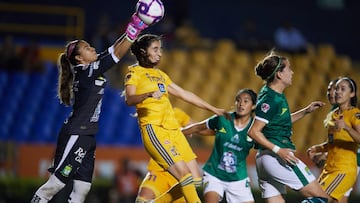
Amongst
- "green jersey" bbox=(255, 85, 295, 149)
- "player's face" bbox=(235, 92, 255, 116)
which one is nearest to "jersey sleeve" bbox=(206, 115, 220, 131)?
"player's face" bbox=(235, 92, 255, 116)

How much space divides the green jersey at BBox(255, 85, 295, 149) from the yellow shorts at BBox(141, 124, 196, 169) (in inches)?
33.2

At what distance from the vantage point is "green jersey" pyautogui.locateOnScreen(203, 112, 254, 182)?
1006cm

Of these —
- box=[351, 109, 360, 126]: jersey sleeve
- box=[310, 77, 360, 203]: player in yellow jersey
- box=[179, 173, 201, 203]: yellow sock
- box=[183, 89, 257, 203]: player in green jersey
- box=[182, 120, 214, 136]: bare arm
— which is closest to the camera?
box=[179, 173, 201, 203]: yellow sock

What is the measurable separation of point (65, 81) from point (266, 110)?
85.6 inches

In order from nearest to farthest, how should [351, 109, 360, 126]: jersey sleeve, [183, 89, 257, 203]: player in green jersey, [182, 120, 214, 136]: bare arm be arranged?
[351, 109, 360, 126]: jersey sleeve → [183, 89, 257, 203]: player in green jersey → [182, 120, 214, 136]: bare arm

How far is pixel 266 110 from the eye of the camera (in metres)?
9.25

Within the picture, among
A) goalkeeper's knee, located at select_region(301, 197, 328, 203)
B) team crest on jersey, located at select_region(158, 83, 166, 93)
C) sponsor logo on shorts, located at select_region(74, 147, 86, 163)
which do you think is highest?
team crest on jersey, located at select_region(158, 83, 166, 93)

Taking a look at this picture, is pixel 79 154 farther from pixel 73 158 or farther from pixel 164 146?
pixel 164 146

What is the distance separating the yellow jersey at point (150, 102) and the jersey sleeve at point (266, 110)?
89cm

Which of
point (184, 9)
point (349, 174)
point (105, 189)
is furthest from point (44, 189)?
point (184, 9)

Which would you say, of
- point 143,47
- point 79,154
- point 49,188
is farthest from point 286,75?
point 49,188

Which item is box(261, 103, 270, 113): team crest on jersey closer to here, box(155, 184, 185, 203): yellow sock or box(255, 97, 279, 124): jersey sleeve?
box(255, 97, 279, 124): jersey sleeve

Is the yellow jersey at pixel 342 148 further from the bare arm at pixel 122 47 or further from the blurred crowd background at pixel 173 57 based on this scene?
the blurred crowd background at pixel 173 57

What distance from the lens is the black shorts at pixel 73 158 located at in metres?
9.35
